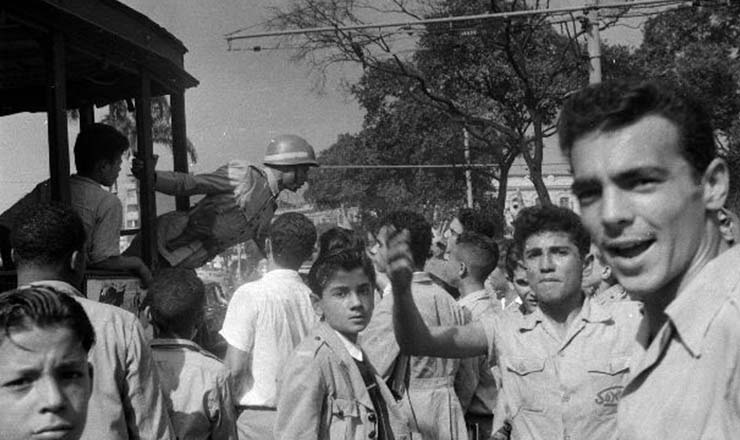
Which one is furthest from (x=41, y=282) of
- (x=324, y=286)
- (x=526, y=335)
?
(x=526, y=335)

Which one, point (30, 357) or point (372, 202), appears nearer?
point (30, 357)

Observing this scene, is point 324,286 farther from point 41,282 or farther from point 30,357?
point 30,357

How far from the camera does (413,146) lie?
3225 cm

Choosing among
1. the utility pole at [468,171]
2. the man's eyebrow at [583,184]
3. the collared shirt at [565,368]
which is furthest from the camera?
the utility pole at [468,171]

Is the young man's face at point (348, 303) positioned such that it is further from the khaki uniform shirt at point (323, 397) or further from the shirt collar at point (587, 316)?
the shirt collar at point (587, 316)

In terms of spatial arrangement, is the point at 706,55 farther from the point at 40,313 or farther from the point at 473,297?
the point at 40,313

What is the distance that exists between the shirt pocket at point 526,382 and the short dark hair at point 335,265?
81cm

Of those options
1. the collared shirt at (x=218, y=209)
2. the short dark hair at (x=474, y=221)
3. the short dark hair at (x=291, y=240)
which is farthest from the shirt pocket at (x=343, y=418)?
the collared shirt at (x=218, y=209)

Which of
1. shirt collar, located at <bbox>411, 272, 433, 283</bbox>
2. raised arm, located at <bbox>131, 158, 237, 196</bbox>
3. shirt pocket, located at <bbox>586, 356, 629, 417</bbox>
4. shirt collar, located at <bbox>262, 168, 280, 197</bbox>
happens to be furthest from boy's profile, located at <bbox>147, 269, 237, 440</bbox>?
shirt collar, located at <bbox>262, 168, 280, 197</bbox>

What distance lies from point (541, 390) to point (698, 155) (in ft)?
6.10

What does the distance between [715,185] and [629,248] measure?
24 cm

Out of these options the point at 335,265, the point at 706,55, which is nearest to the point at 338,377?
the point at 335,265

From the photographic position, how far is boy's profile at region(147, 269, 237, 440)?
387 centimetres

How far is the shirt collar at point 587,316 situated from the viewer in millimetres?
3598
